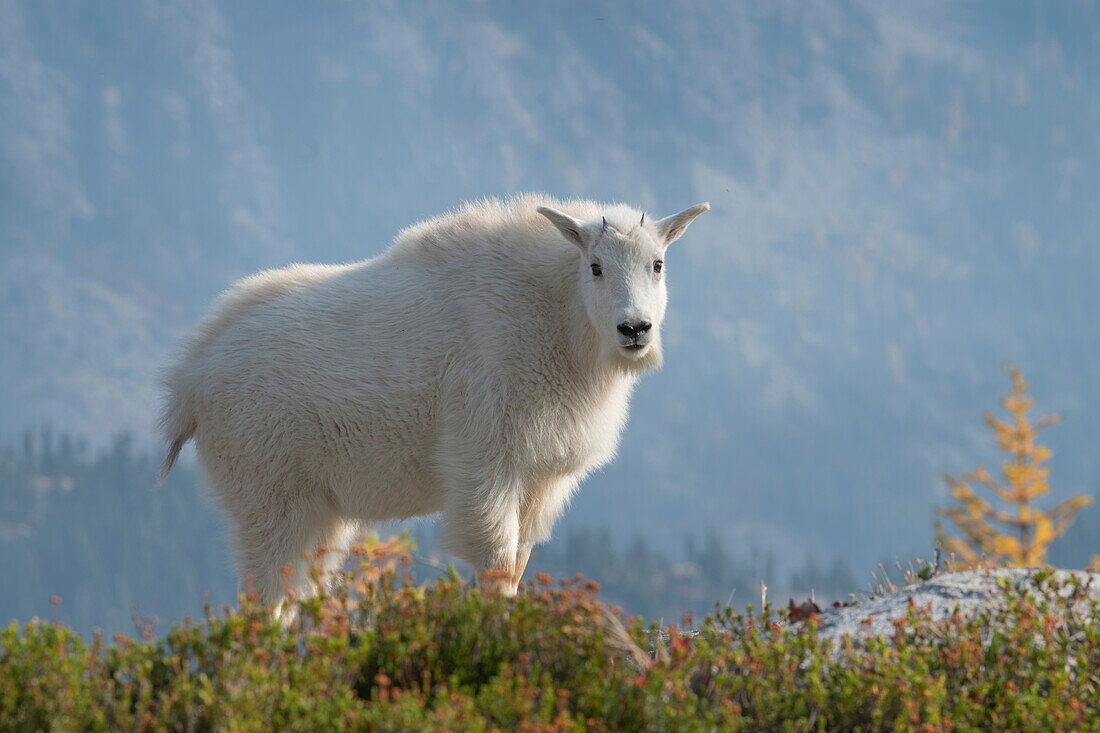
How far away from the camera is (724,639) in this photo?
4.82 metres

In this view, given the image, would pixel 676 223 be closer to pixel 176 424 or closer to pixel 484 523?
pixel 484 523

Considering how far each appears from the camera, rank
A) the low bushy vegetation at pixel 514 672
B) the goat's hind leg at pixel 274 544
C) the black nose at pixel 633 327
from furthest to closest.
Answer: the goat's hind leg at pixel 274 544
the black nose at pixel 633 327
the low bushy vegetation at pixel 514 672

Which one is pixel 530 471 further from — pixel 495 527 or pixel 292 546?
pixel 292 546

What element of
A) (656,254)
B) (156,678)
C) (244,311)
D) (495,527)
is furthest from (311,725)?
(244,311)

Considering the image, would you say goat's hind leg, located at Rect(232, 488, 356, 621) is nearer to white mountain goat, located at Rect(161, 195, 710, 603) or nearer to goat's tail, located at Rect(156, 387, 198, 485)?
white mountain goat, located at Rect(161, 195, 710, 603)

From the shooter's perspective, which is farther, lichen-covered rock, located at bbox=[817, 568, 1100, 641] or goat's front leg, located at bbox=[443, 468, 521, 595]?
goat's front leg, located at bbox=[443, 468, 521, 595]

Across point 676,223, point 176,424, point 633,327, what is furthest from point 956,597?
point 176,424

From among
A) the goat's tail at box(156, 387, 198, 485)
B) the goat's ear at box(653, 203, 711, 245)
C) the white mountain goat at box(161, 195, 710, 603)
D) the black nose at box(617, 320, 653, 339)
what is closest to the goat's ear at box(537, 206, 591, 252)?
the white mountain goat at box(161, 195, 710, 603)

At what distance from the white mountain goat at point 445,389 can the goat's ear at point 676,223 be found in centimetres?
2

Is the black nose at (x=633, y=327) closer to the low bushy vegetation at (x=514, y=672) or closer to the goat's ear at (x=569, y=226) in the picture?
the goat's ear at (x=569, y=226)

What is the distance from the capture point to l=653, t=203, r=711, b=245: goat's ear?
720 cm

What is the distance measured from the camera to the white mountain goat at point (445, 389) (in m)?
6.79

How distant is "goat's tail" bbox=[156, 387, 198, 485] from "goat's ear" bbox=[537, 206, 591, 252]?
311 centimetres

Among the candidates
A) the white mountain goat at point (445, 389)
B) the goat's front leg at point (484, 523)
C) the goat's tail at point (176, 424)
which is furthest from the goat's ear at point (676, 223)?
the goat's tail at point (176, 424)
